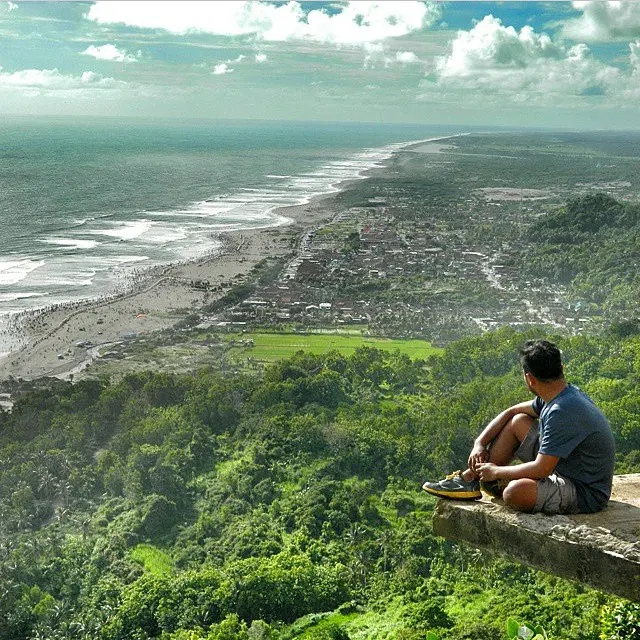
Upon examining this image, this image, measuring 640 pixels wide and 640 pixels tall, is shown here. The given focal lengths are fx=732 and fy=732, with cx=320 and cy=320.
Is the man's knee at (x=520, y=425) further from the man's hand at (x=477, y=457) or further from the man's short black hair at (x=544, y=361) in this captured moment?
the man's short black hair at (x=544, y=361)

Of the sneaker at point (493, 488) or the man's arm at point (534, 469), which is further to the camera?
the sneaker at point (493, 488)

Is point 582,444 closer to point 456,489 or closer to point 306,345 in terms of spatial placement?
point 456,489

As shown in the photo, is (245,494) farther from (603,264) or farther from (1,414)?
(603,264)

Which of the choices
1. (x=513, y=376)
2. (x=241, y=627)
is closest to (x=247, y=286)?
(x=513, y=376)

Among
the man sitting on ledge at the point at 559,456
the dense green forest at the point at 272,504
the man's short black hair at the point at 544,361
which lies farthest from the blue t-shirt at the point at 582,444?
the dense green forest at the point at 272,504

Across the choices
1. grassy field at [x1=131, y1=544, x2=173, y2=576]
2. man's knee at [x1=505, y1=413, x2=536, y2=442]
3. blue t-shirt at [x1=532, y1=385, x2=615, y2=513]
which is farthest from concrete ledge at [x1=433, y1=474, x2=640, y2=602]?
grassy field at [x1=131, y1=544, x2=173, y2=576]

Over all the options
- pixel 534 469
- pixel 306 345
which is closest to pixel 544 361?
pixel 534 469

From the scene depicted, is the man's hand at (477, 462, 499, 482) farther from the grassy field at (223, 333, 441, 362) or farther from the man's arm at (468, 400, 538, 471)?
the grassy field at (223, 333, 441, 362)
